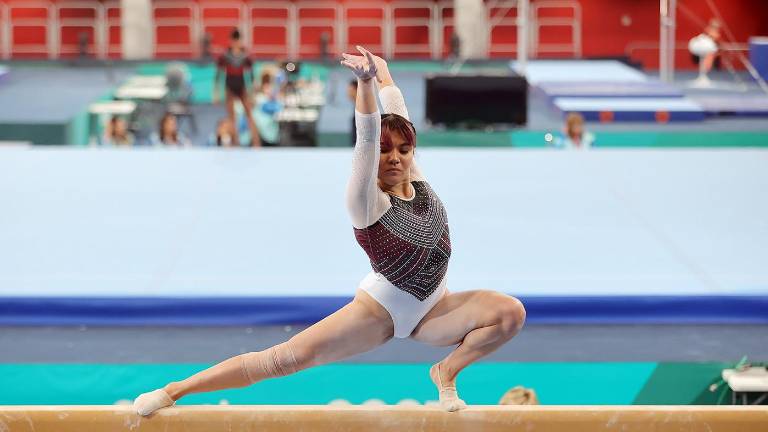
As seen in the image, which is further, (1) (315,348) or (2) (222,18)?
(2) (222,18)

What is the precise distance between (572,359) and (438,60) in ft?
46.5

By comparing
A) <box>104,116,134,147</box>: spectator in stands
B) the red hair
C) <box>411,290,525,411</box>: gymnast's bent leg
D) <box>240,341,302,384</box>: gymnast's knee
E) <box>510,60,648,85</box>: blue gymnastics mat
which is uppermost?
<box>510,60,648,85</box>: blue gymnastics mat

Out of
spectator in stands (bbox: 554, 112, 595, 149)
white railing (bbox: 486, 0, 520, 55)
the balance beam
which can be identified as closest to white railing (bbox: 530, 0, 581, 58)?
white railing (bbox: 486, 0, 520, 55)

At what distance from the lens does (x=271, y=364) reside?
10.8ft

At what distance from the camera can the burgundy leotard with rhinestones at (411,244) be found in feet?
10.5

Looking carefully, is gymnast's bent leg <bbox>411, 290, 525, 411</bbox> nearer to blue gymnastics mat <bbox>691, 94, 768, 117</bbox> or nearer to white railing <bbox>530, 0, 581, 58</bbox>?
blue gymnastics mat <bbox>691, 94, 768, 117</bbox>

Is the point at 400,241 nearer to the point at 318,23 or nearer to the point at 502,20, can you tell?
the point at 502,20

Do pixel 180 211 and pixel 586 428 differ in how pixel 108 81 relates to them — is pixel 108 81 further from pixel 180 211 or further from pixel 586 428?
pixel 586 428

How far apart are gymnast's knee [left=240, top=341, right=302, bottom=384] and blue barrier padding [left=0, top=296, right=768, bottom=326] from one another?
6.39ft

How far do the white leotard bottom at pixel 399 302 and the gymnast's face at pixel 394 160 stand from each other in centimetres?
27

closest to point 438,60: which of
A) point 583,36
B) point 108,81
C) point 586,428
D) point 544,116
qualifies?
point 583,36

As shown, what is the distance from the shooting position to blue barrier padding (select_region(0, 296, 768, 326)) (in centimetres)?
529

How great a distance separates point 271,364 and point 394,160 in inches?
25.8

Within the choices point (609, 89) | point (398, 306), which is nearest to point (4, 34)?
point (609, 89)
